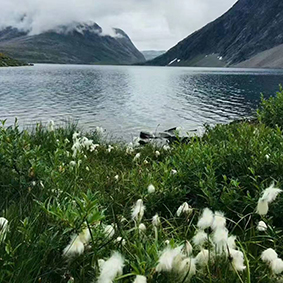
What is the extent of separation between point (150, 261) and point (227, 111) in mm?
35765

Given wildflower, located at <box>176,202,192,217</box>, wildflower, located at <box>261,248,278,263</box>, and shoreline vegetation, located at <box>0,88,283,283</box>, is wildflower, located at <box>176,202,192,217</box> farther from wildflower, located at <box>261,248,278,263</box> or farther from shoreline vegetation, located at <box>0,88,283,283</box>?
wildflower, located at <box>261,248,278,263</box>

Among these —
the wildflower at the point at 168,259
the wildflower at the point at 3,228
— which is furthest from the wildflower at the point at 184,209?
the wildflower at the point at 3,228

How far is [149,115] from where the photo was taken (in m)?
33.2

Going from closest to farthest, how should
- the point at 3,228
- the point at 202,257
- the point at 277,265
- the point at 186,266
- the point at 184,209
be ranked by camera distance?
1. the point at 186,266
2. the point at 277,265
3. the point at 202,257
4. the point at 3,228
5. the point at 184,209

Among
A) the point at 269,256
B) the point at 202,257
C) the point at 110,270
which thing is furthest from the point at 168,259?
the point at 269,256

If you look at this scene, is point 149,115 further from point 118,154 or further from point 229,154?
point 229,154

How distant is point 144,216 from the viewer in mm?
5879

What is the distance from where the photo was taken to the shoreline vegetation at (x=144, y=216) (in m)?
3.01

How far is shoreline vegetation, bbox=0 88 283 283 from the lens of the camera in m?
3.01

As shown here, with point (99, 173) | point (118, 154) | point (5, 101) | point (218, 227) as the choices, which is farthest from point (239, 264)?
point (5, 101)

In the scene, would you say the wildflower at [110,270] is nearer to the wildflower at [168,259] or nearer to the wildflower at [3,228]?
the wildflower at [168,259]

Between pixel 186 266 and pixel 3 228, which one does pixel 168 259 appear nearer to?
pixel 186 266

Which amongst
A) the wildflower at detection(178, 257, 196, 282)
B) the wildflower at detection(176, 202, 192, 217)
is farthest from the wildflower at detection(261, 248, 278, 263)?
the wildflower at detection(176, 202, 192, 217)

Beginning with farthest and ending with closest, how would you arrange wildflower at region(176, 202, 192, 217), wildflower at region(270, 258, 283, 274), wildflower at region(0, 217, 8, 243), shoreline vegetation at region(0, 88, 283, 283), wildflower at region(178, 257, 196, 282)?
wildflower at region(176, 202, 192, 217)
wildflower at region(0, 217, 8, 243)
shoreline vegetation at region(0, 88, 283, 283)
wildflower at region(270, 258, 283, 274)
wildflower at region(178, 257, 196, 282)
